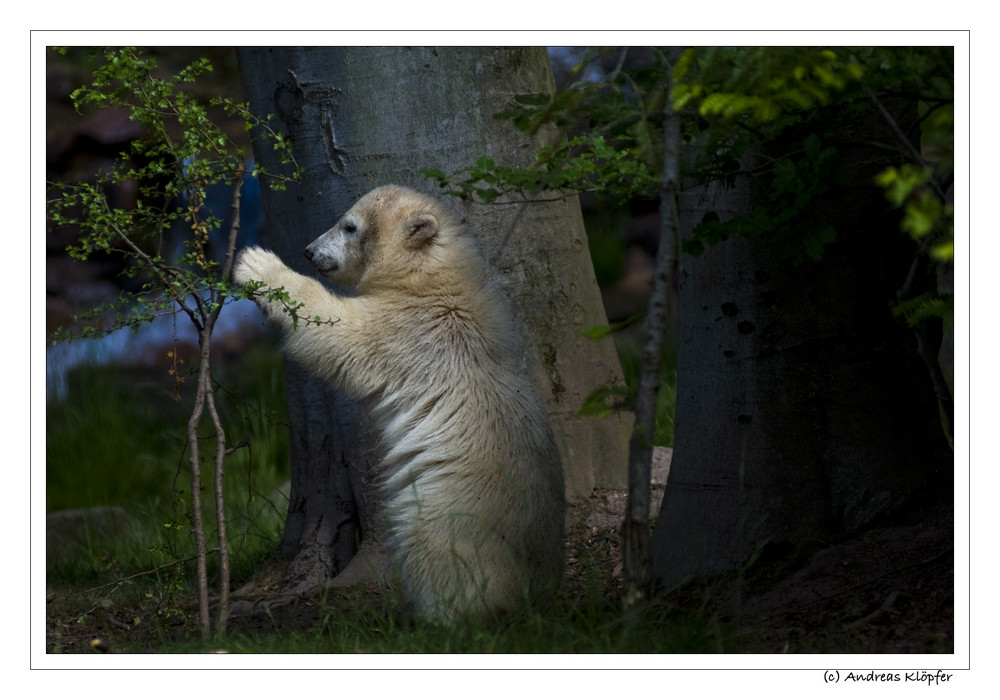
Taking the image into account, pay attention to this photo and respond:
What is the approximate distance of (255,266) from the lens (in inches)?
179

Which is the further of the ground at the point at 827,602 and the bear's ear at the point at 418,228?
the bear's ear at the point at 418,228

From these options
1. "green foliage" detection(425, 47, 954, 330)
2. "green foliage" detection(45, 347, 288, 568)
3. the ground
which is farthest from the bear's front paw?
"green foliage" detection(45, 347, 288, 568)

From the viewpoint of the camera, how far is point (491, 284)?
498 cm

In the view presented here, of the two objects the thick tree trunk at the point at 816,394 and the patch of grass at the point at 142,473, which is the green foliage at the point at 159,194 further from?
the thick tree trunk at the point at 816,394

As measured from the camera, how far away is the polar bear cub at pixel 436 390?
4160 millimetres

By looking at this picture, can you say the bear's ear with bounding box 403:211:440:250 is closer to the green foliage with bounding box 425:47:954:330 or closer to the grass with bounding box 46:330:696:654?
the green foliage with bounding box 425:47:954:330

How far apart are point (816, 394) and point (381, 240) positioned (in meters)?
2.28

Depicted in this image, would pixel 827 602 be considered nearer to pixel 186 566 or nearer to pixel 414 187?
pixel 414 187

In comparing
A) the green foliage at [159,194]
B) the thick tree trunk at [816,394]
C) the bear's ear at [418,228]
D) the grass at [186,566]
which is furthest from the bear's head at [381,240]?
the thick tree trunk at [816,394]

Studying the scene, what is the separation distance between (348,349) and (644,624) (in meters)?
1.92

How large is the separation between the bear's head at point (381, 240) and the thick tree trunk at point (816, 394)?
146cm

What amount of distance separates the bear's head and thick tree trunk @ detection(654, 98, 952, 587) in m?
1.46

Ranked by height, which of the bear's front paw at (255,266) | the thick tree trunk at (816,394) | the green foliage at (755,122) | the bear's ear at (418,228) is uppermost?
the green foliage at (755,122)

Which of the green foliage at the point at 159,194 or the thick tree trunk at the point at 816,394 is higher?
the green foliage at the point at 159,194
